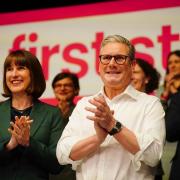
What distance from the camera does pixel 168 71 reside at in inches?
137

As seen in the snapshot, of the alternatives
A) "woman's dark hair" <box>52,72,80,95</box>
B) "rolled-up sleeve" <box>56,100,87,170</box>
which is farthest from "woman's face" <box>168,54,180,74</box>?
"rolled-up sleeve" <box>56,100,87,170</box>

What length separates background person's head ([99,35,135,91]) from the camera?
92.0 inches

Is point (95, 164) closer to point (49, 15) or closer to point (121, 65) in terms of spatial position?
point (121, 65)

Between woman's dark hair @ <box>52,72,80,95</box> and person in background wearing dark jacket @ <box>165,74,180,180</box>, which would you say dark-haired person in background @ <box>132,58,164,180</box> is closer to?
woman's dark hair @ <box>52,72,80,95</box>

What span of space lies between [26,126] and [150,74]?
4.42 feet

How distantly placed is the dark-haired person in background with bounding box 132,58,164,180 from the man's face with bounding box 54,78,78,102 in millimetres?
592

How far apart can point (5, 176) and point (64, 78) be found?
138 centimetres

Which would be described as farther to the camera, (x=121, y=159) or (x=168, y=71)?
(x=168, y=71)

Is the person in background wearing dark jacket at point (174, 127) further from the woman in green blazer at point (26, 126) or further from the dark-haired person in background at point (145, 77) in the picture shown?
the dark-haired person in background at point (145, 77)

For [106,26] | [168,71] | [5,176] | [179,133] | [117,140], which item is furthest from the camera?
[106,26]

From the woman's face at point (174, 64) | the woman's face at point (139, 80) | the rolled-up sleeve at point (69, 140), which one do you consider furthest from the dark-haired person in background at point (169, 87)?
the rolled-up sleeve at point (69, 140)

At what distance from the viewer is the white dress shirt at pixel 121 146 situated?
216 centimetres

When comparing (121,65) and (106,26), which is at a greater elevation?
(106,26)

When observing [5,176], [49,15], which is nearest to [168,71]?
[49,15]
